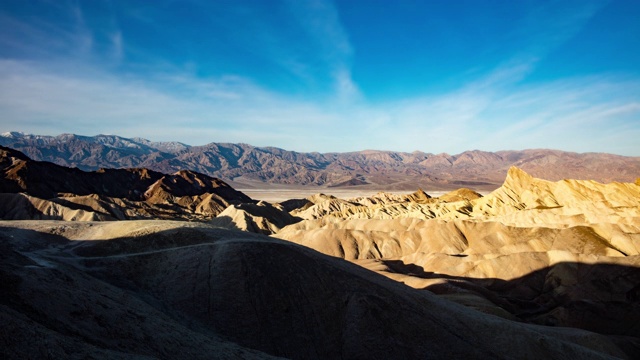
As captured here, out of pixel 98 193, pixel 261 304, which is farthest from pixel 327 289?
pixel 98 193

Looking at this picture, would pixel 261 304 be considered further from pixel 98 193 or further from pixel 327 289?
pixel 98 193

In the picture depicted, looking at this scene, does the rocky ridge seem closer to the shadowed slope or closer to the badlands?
the badlands

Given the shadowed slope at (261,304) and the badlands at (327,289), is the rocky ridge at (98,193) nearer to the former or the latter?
the badlands at (327,289)

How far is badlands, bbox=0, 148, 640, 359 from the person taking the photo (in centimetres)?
1277

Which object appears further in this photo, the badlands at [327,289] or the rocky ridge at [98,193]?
the rocky ridge at [98,193]

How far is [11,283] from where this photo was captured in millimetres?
11750

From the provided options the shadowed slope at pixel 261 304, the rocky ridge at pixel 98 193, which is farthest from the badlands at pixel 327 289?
the rocky ridge at pixel 98 193

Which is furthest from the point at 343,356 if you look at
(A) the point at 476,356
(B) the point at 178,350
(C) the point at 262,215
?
(C) the point at 262,215

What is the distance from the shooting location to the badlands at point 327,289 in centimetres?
1277

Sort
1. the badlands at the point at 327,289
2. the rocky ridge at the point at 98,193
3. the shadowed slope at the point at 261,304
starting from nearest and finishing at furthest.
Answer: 1. the badlands at the point at 327,289
2. the shadowed slope at the point at 261,304
3. the rocky ridge at the point at 98,193

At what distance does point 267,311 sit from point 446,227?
47.9 metres

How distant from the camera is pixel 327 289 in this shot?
74.9 feet

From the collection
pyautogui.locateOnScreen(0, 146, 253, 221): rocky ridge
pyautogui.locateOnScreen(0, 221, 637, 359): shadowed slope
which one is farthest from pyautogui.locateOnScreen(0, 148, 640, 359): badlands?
pyautogui.locateOnScreen(0, 146, 253, 221): rocky ridge

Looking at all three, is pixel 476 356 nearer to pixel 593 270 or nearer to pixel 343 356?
pixel 343 356
